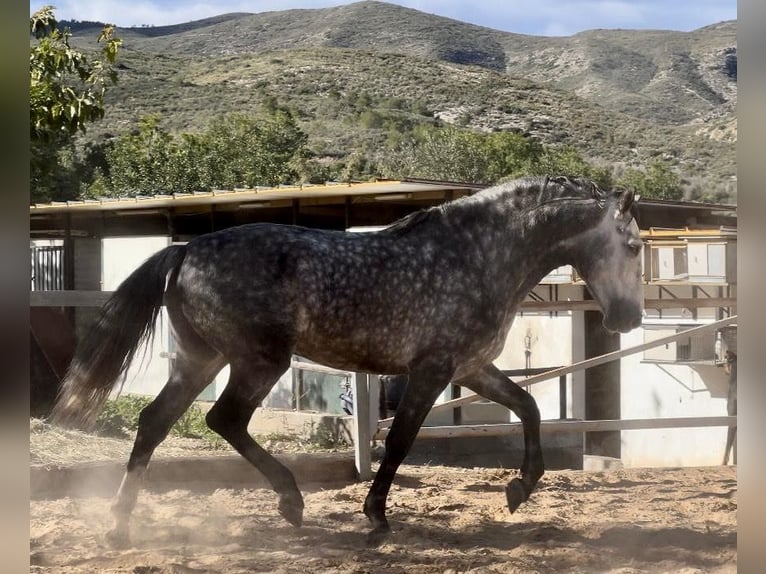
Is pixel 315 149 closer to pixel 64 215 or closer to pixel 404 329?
pixel 64 215

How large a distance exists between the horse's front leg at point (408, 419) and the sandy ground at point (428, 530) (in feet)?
0.52

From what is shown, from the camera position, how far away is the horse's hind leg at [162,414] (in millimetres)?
4281

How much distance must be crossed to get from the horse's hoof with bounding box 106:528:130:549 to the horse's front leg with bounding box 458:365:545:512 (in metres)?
1.82

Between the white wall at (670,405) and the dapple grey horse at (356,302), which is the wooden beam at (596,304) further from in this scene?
the white wall at (670,405)

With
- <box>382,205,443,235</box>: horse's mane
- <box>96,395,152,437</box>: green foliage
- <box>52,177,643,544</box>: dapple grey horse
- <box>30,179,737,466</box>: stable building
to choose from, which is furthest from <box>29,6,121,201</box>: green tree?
<box>382,205,443,235</box>: horse's mane

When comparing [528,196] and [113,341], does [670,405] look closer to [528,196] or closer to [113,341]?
[528,196]

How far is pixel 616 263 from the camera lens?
456 cm

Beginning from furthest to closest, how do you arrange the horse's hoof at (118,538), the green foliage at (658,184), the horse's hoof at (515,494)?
the green foliage at (658,184), the horse's hoof at (515,494), the horse's hoof at (118,538)

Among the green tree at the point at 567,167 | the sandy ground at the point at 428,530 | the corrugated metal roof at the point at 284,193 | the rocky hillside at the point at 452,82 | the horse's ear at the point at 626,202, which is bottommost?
the sandy ground at the point at 428,530

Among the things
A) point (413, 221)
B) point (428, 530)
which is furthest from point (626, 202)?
point (428, 530)

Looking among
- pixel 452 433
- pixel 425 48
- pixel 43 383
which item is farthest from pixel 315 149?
pixel 452 433

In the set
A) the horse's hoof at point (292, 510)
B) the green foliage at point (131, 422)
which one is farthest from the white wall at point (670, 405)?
the horse's hoof at point (292, 510)

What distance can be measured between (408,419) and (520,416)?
712mm

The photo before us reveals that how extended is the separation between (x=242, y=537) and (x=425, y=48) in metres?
59.7
